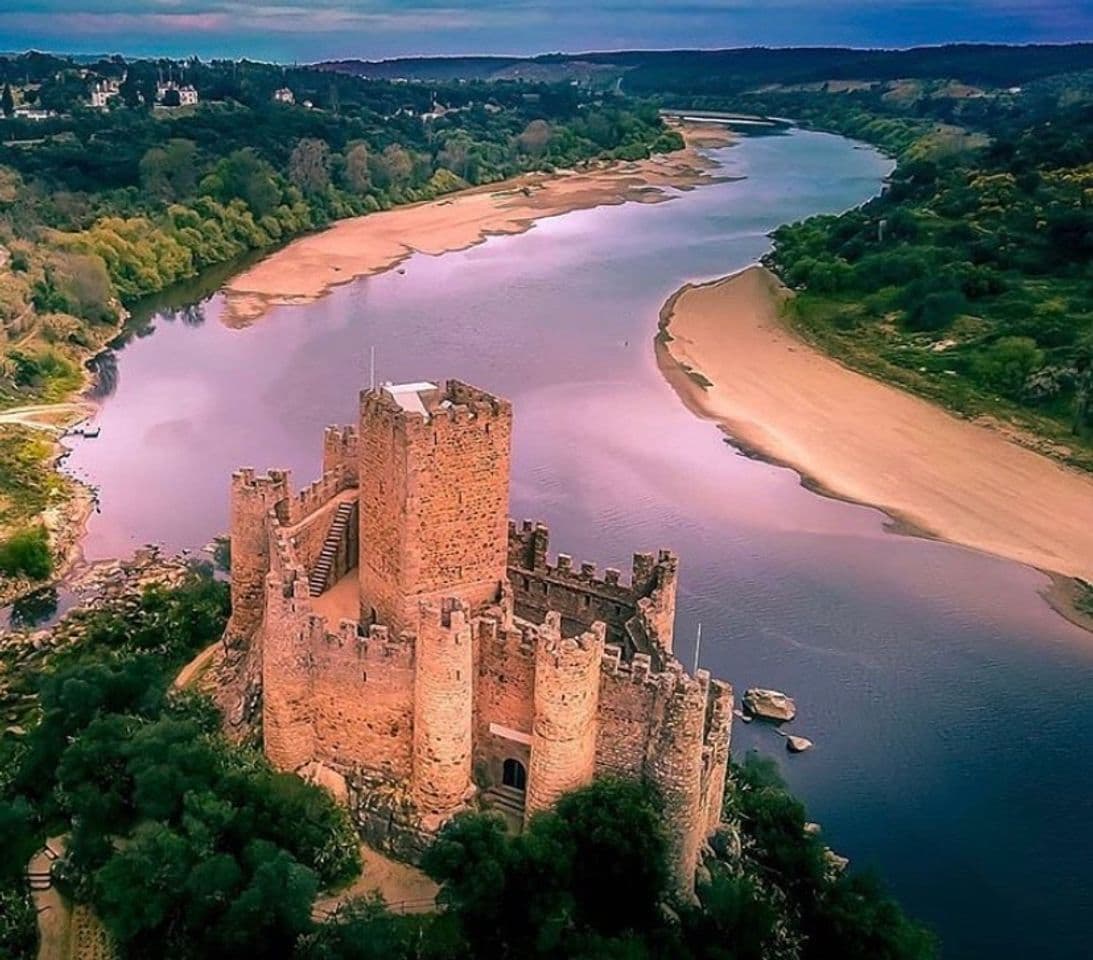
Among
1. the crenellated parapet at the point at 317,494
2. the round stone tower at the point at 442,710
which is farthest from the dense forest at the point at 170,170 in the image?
the round stone tower at the point at 442,710

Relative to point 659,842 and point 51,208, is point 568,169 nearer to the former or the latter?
Answer: point 51,208

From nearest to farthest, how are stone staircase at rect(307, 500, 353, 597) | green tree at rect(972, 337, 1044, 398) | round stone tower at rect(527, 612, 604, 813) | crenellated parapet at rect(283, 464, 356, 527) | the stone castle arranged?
1. round stone tower at rect(527, 612, 604, 813)
2. the stone castle
3. crenellated parapet at rect(283, 464, 356, 527)
4. stone staircase at rect(307, 500, 353, 597)
5. green tree at rect(972, 337, 1044, 398)

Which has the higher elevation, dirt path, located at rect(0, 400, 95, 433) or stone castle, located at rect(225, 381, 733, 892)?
stone castle, located at rect(225, 381, 733, 892)

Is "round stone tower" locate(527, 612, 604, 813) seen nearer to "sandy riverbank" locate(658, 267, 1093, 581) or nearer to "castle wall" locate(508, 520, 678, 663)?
"castle wall" locate(508, 520, 678, 663)

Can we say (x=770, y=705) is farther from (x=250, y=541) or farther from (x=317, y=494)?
(x=250, y=541)

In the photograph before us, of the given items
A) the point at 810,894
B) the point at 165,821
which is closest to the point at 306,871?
the point at 165,821

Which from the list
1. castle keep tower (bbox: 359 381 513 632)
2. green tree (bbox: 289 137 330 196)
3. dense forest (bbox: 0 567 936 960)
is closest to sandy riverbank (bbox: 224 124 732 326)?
green tree (bbox: 289 137 330 196)

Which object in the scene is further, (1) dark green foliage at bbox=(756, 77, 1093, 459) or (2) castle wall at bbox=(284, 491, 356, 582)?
(1) dark green foliage at bbox=(756, 77, 1093, 459)
